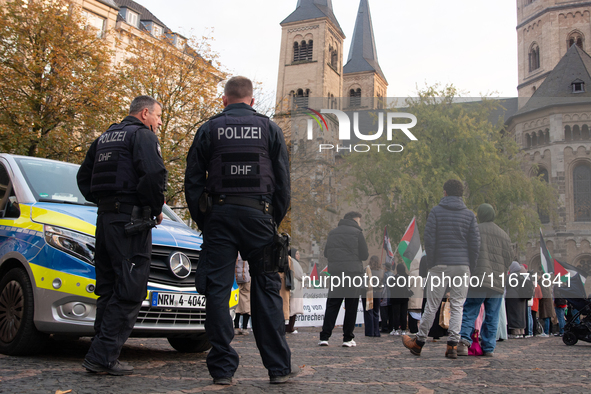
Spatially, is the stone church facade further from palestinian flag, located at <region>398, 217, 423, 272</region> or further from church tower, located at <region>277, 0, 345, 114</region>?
palestinian flag, located at <region>398, 217, 423, 272</region>

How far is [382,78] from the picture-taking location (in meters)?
79.8

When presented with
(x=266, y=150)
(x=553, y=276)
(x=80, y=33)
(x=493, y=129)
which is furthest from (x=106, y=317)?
(x=80, y=33)

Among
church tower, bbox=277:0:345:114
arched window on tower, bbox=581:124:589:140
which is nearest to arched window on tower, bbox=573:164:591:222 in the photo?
arched window on tower, bbox=581:124:589:140

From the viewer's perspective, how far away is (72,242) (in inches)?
200

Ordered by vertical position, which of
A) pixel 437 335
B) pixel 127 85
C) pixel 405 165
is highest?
pixel 127 85

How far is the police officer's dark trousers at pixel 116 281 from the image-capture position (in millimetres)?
4312

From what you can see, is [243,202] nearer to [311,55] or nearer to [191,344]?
[191,344]

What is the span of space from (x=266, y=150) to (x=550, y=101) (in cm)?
3323

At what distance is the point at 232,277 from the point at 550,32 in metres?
62.9

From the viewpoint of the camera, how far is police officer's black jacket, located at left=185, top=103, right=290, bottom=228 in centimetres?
433

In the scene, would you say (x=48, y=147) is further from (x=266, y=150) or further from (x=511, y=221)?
(x=266, y=150)

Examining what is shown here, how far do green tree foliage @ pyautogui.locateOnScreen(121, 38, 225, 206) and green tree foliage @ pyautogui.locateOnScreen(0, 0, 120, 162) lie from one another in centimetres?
209

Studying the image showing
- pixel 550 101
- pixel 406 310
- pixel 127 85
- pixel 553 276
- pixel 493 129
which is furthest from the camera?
pixel 550 101

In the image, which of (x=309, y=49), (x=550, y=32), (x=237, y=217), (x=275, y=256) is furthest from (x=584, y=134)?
(x=309, y=49)
